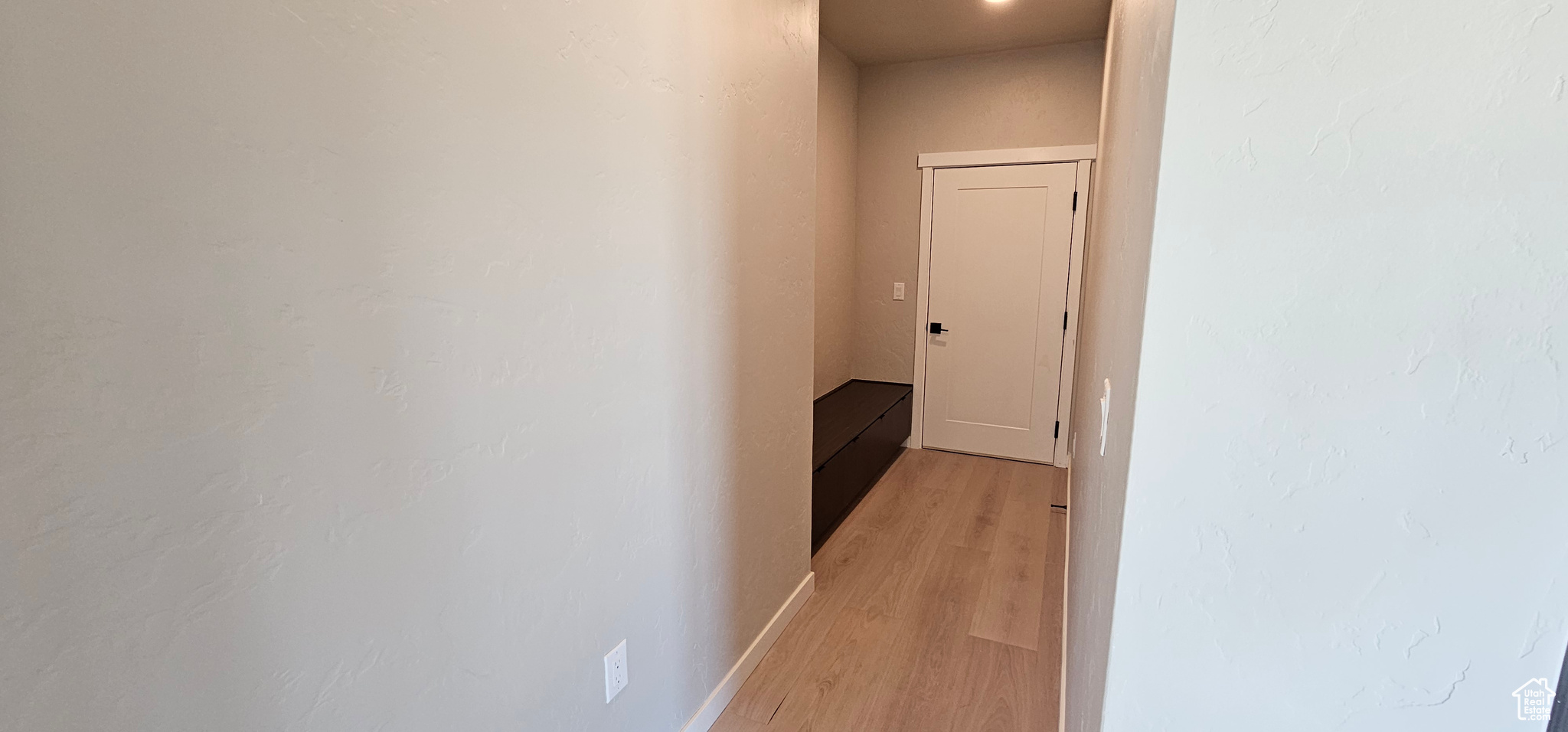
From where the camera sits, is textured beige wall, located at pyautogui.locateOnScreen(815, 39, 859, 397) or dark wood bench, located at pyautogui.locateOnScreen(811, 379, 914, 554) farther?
textured beige wall, located at pyautogui.locateOnScreen(815, 39, 859, 397)

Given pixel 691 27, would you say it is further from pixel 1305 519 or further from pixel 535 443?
pixel 1305 519

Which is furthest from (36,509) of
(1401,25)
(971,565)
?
(971,565)

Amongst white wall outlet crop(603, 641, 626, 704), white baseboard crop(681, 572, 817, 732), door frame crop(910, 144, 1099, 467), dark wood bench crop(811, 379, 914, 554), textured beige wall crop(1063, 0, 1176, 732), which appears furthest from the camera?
door frame crop(910, 144, 1099, 467)

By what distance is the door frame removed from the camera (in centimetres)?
374

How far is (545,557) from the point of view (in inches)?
48.7

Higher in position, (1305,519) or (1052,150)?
(1052,150)

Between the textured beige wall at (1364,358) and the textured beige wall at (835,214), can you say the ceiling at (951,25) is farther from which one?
the textured beige wall at (1364,358)

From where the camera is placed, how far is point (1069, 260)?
3.82 m

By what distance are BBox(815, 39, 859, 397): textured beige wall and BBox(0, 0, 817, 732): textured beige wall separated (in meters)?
2.18

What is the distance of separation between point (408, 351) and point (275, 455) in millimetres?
209

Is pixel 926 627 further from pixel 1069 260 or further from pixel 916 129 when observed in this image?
pixel 916 129

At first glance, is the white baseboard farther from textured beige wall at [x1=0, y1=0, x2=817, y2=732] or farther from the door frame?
the door frame

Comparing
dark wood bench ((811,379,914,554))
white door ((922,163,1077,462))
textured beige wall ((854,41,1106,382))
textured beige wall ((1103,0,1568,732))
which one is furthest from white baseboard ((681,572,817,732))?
textured beige wall ((854,41,1106,382))

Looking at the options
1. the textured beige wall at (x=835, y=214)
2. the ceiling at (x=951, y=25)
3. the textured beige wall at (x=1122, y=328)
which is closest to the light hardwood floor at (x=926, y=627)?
the textured beige wall at (x=1122, y=328)
